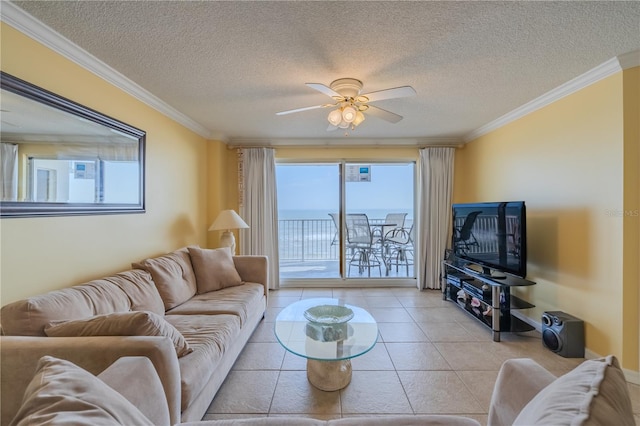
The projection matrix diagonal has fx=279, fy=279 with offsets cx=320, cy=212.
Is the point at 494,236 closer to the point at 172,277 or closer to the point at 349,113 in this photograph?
the point at 349,113

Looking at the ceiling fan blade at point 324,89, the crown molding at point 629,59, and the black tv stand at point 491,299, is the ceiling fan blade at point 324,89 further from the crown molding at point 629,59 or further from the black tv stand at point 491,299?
the black tv stand at point 491,299

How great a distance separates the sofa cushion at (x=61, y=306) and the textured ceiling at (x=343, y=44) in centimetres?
159

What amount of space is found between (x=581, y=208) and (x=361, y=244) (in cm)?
288

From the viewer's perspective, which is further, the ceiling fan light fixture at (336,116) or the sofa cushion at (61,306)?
the ceiling fan light fixture at (336,116)

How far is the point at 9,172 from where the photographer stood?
154cm

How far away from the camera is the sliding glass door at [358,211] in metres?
4.67

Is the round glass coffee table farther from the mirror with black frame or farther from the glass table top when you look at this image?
the mirror with black frame

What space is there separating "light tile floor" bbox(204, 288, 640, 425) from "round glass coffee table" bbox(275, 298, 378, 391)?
108 millimetres

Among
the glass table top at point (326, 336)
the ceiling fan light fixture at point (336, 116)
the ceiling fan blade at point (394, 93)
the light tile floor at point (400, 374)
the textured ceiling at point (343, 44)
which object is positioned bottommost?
the light tile floor at point (400, 374)

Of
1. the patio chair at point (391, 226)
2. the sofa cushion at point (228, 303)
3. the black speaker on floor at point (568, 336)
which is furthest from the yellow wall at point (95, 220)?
the black speaker on floor at point (568, 336)

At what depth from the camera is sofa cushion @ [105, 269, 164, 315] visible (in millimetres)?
2016

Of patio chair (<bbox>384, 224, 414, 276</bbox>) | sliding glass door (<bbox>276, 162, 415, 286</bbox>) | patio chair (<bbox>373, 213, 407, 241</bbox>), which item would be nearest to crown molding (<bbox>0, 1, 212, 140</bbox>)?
sliding glass door (<bbox>276, 162, 415, 286</bbox>)

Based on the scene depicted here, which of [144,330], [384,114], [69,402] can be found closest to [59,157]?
[144,330]

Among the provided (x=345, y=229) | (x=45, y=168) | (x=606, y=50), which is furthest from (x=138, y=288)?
(x=606, y=50)
